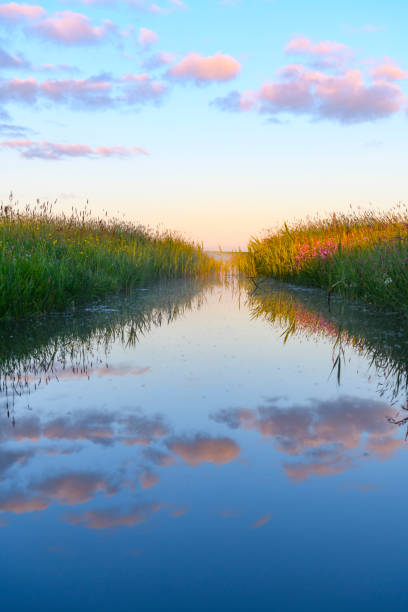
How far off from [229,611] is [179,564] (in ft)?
0.97

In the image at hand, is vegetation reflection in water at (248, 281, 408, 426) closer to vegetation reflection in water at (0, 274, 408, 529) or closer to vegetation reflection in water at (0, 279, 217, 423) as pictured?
vegetation reflection in water at (0, 274, 408, 529)

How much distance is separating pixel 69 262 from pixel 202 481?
9.17m

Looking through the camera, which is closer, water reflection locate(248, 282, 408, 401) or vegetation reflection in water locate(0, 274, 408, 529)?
vegetation reflection in water locate(0, 274, 408, 529)

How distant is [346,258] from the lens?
12336mm

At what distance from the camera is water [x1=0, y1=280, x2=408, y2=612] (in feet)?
6.03

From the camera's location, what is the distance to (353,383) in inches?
179

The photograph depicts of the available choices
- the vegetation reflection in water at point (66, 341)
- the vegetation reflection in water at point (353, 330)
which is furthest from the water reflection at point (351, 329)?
the vegetation reflection in water at point (66, 341)

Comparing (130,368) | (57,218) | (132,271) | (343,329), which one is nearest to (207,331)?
(343,329)

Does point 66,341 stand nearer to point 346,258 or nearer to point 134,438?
point 134,438

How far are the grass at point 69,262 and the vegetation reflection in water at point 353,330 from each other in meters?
3.61

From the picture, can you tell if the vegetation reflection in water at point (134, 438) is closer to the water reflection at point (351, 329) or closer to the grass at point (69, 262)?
the water reflection at point (351, 329)

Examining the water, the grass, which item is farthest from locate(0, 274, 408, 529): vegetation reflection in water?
the grass

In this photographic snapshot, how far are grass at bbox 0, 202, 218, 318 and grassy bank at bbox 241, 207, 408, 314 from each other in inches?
165

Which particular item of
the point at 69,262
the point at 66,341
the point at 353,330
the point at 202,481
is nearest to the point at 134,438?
the point at 202,481
